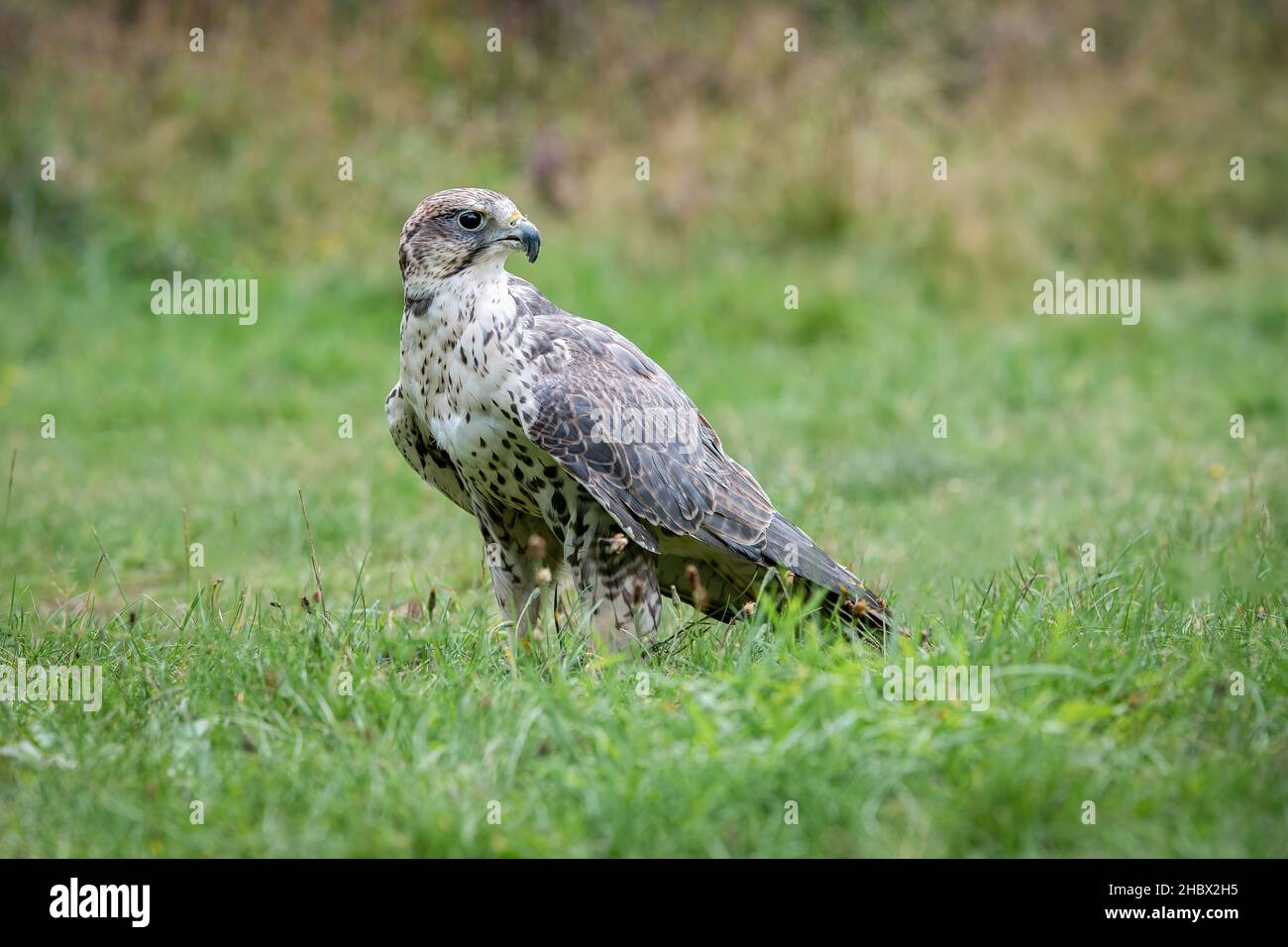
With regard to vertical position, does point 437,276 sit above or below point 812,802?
above

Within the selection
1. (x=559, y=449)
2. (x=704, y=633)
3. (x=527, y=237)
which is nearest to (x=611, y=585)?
(x=704, y=633)

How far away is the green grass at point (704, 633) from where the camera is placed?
3070mm

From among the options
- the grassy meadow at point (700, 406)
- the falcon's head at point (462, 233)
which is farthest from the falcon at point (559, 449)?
the grassy meadow at point (700, 406)

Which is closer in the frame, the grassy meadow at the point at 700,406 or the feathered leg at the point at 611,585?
the grassy meadow at the point at 700,406

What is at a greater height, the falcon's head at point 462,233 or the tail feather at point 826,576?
the falcon's head at point 462,233

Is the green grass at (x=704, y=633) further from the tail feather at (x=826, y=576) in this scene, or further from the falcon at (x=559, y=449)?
the falcon at (x=559, y=449)

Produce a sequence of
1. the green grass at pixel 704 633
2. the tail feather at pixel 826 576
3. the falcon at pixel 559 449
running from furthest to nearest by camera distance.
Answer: the tail feather at pixel 826 576
the falcon at pixel 559 449
the green grass at pixel 704 633

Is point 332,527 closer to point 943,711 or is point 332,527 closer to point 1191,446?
point 943,711

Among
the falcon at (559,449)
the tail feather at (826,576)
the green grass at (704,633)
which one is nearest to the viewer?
the green grass at (704,633)

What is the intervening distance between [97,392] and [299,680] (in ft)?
17.9

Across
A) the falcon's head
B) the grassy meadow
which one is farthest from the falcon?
the grassy meadow

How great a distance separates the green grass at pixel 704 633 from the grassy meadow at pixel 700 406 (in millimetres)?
17
